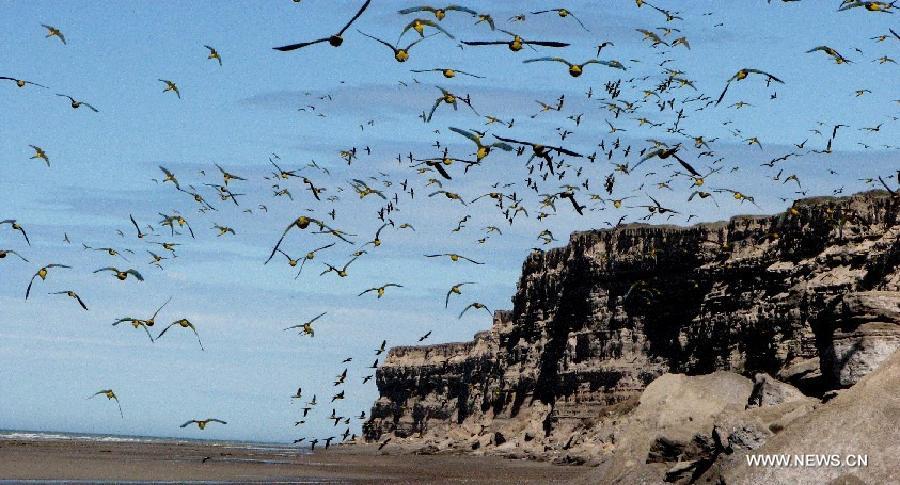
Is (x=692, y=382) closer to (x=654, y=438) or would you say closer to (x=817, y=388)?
(x=817, y=388)

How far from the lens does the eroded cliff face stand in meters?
74.0

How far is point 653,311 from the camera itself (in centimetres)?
9306

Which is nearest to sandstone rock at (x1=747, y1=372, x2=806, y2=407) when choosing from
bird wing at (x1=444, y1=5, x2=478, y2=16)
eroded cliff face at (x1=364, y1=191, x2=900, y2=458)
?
bird wing at (x1=444, y1=5, x2=478, y2=16)

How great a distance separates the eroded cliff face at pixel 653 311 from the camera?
74.0 metres

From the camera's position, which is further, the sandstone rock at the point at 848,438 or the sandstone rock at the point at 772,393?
the sandstone rock at the point at 772,393

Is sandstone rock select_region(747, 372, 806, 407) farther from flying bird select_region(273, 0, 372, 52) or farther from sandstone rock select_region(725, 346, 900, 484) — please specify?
flying bird select_region(273, 0, 372, 52)

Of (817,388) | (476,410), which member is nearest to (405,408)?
(476,410)

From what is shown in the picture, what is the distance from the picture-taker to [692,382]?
46.2 m

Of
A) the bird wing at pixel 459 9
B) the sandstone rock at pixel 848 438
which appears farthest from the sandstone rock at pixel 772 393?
the bird wing at pixel 459 9

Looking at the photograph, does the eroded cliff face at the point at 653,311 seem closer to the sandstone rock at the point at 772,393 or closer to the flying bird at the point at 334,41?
the sandstone rock at the point at 772,393

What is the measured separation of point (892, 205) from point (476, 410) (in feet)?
209

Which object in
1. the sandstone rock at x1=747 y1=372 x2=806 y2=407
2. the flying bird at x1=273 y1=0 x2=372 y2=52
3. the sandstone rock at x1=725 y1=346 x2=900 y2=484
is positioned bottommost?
the sandstone rock at x1=725 y1=346 x2=900 y2=484

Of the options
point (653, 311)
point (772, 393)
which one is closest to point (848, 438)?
point (772, 393)

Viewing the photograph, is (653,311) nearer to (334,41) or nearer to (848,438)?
(848,438)
